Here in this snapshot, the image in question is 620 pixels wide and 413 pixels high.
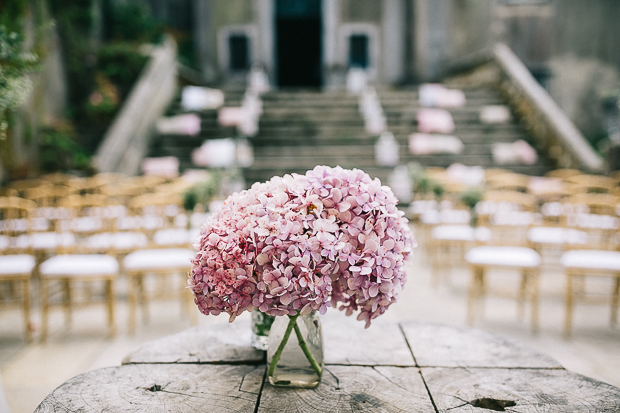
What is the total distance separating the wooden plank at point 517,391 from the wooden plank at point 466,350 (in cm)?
4

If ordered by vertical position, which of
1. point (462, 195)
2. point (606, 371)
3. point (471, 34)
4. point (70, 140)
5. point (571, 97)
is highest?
point (471, 34)

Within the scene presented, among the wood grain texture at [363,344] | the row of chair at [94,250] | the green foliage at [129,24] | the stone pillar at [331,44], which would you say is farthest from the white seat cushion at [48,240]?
the stone pillar at [331,44]

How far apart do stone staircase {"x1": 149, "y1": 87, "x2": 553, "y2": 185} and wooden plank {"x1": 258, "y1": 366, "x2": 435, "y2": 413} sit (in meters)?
6.11

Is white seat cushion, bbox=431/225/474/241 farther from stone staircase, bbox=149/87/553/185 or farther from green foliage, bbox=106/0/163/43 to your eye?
green foliage, bbox=106/0/163/43

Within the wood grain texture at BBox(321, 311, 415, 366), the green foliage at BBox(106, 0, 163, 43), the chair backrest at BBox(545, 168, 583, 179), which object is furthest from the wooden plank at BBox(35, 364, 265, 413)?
the green foliage at BBox(106, 0, 163, 43)

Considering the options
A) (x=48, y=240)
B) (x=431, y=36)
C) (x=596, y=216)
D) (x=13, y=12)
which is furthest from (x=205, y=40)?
(x=596, y=216)

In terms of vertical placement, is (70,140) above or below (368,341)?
above

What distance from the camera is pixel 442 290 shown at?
4223mm

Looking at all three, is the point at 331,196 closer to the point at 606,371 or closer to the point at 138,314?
the point at 606,371

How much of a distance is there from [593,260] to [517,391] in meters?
2.37

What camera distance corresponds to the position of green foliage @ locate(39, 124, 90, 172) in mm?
6781

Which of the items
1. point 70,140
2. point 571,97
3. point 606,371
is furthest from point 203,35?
point 606,371

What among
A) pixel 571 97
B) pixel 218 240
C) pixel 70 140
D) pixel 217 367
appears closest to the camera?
pixel 218 240

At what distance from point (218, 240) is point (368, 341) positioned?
2.43 ft
